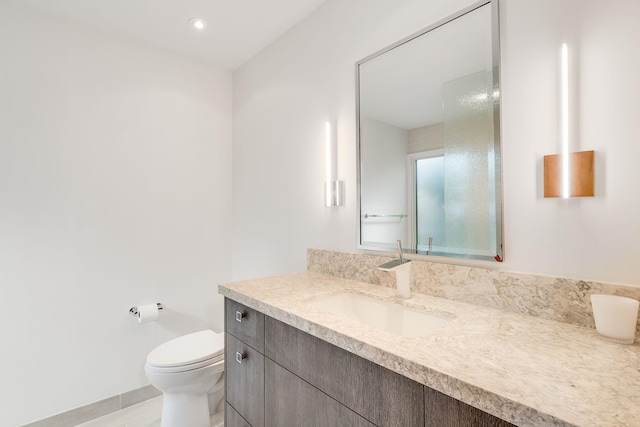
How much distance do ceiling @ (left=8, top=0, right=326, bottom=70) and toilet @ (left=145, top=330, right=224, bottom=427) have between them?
2.02 metres

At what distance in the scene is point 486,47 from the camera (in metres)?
1.13

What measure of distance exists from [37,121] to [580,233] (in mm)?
2714

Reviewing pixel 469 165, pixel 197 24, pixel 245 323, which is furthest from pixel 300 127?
pixel 245 323

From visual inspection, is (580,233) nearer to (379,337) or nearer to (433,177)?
(433,177)

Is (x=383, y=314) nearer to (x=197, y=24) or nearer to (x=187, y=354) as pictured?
(x=187, y=354)

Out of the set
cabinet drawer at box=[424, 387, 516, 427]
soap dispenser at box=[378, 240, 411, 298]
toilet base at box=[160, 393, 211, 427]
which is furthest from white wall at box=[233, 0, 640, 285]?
toilet base at box=[160, 393, 211, 427]

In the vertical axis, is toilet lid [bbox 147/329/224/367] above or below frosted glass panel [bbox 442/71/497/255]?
below

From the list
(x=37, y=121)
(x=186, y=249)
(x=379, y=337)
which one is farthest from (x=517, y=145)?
(x=37, y=121)

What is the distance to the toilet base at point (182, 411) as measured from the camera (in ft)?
5.62

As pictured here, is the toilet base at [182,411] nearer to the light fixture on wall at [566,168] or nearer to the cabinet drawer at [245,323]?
the cabinet drawer at [245,323]

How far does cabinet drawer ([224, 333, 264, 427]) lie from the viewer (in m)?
1.23

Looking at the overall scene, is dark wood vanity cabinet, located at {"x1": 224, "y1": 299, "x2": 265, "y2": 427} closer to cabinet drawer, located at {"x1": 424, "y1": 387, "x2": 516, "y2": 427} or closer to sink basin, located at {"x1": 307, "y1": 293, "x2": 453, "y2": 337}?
sink basin, located at {"x1": 307, "y1": 293, "x2": 453, "y2": 337}

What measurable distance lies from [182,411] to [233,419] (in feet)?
1.69

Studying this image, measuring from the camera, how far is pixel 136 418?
197 centimetres
